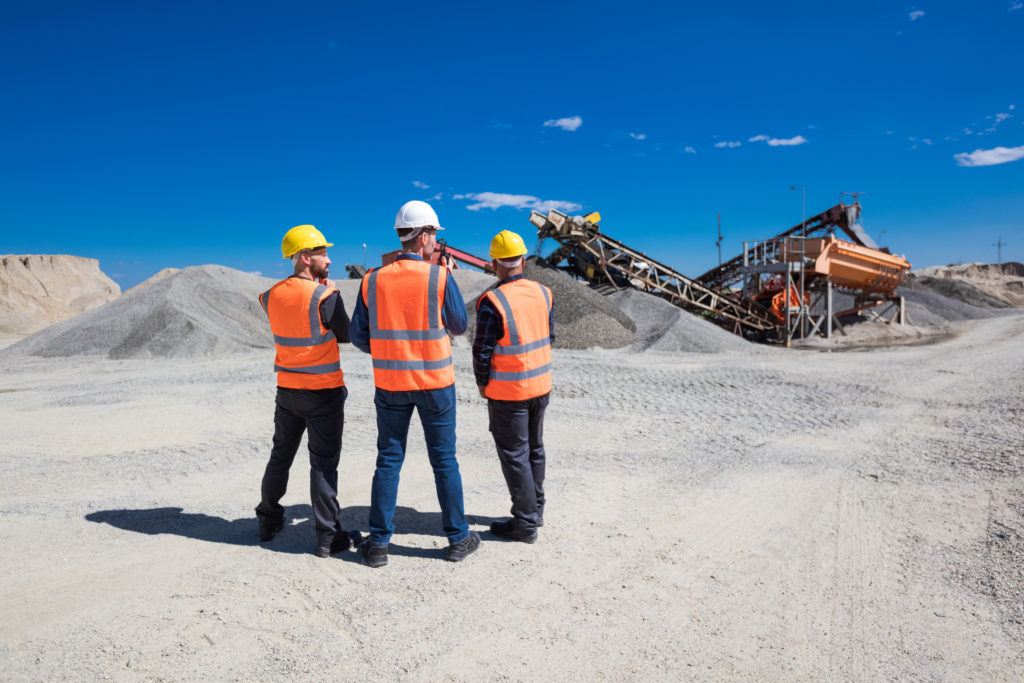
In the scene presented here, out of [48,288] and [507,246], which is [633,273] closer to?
[507,246]

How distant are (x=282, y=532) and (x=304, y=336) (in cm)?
134

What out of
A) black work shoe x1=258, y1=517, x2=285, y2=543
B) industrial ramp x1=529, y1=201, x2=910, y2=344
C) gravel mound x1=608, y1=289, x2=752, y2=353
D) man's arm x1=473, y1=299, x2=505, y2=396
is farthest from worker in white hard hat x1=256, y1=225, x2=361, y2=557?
industrial ramp x1=529, y1=201, x2=910, y2=344

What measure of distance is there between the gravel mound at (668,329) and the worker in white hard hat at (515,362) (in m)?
12.0

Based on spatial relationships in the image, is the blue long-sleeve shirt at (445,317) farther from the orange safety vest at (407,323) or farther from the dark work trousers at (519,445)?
the dark work trousers at (519,445)

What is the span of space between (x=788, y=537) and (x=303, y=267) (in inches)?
134

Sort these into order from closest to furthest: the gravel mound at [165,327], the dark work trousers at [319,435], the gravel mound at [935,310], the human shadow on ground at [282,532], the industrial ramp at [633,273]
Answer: the dark work trousers at [319,435] → the human shadow on ground at [282,532] → the gravel mound at [165,327] → the industrial ramp at [633,273] → the gravel mound at [935,310]

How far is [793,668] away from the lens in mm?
2508

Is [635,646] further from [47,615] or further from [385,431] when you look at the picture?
[47,615]

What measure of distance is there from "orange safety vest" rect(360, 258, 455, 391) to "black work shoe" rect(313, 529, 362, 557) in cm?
100

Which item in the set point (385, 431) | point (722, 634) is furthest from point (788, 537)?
point (385, 431)

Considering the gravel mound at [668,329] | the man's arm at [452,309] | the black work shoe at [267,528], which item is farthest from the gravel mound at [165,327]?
the man's arm at [452,309]

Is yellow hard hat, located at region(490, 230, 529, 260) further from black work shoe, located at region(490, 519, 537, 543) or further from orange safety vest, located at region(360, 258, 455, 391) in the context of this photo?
black work shoe, located at region(490, 519, 537, 543)

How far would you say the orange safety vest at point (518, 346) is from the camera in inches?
137

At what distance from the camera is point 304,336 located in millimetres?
3320
